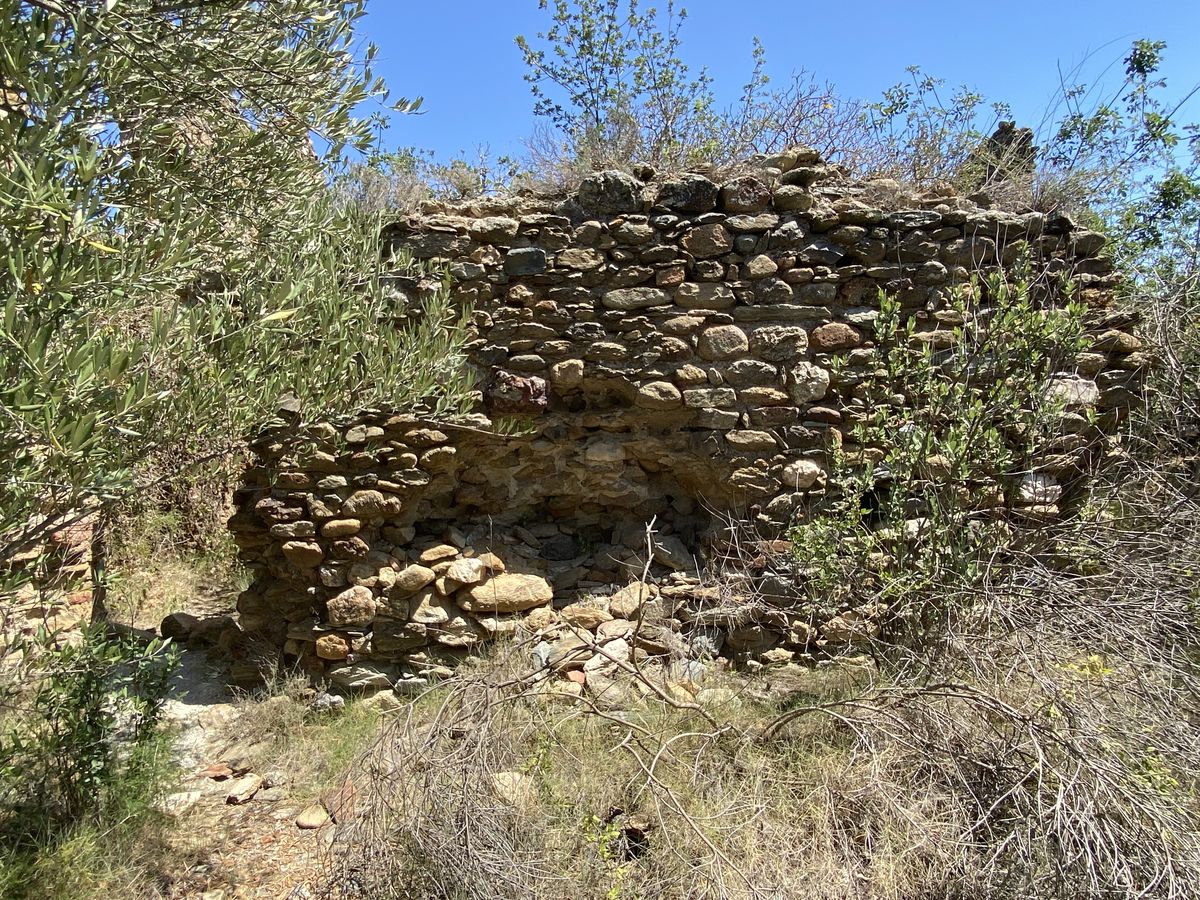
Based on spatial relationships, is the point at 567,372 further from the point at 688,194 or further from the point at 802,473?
the point at 802,473

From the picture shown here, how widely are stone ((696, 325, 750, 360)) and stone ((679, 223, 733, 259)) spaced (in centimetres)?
42

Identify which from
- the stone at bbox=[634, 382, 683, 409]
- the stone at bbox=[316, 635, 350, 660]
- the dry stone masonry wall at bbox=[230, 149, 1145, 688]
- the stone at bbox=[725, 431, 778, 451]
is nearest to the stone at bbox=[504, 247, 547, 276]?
the dry stone masonry wall at bbox=[230, 149, 1145, 688]

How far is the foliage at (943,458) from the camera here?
12.2ft

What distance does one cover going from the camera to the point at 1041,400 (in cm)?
390

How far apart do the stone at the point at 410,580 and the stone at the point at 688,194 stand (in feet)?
7.82

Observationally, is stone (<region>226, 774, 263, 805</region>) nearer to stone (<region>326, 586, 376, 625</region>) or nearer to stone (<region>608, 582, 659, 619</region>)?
stone (<region>326, 586, 376, 625</region>)

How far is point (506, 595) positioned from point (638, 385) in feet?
4.39

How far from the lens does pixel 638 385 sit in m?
4.31

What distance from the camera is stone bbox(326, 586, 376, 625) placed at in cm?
417

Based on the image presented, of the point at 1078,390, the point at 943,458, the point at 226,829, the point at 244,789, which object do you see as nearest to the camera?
the point at 226,829

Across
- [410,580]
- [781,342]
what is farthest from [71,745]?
[781,342]

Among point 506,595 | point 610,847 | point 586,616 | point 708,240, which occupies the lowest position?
point 610,847

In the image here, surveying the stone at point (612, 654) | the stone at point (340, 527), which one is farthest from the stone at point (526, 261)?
the stone at point (612, 654)

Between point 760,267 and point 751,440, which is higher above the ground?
point 760,267
